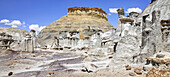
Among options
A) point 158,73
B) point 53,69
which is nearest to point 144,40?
point 158,73

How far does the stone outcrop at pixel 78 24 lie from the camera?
173ft

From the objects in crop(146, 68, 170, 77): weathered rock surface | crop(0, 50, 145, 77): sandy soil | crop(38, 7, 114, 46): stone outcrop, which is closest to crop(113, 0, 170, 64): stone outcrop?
crop(0, 50, 145, 77): sandy soil

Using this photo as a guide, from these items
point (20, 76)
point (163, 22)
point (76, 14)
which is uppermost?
point (76, 14)

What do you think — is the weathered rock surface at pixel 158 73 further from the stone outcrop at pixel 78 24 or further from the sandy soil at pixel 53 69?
the stone outcrop at pixel 78 24

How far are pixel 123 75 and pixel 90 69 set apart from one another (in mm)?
1862

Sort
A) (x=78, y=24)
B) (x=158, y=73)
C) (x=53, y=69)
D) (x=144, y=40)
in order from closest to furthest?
(x=158, y=73) → (x=144, y=40) → (x=53, y=69) → (x=78, y=24)

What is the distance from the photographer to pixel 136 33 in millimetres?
7805

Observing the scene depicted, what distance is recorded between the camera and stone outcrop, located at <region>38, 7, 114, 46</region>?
52.6 m

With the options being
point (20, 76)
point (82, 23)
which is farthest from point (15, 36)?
point (20, 76)

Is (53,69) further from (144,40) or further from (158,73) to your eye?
(158,73)

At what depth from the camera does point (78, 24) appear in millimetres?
57125

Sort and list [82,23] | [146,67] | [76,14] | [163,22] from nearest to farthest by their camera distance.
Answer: [146,67] < [163,22] < [82,23] < [76,14]

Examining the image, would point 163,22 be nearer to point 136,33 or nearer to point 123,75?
point 136,33

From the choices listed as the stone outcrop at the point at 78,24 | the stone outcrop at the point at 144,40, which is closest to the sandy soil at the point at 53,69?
the stone outcrop at the point at 144,40
